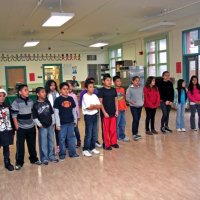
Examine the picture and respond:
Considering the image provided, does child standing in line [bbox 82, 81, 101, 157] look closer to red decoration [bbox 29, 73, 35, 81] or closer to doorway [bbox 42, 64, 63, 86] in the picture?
red decoration [bbox 29, 73, 35, 81]

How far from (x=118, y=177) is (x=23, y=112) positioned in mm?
1675

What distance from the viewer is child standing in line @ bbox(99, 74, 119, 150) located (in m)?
4.94

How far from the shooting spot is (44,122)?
4.21 m

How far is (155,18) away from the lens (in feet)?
28.8

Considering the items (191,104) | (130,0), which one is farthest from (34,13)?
(191,104)

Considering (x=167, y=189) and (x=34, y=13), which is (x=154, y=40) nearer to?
(x=34, y=13)

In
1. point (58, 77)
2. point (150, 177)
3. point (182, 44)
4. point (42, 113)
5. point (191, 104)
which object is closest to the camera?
point (150, 177)

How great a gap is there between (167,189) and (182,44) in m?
7.50

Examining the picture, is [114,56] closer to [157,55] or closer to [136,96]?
[157,55]

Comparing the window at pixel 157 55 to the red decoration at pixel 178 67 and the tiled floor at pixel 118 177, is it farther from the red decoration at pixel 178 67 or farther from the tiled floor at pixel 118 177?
the tiled floor at pixel 118 177

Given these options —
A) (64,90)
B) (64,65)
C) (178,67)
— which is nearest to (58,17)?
(64,90)

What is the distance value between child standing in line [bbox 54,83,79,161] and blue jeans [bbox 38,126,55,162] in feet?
0.53

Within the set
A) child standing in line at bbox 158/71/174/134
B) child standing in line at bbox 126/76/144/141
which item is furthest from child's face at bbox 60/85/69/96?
child standing in line at bbox 158/71/174/134

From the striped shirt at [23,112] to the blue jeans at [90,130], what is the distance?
978 millimetres
